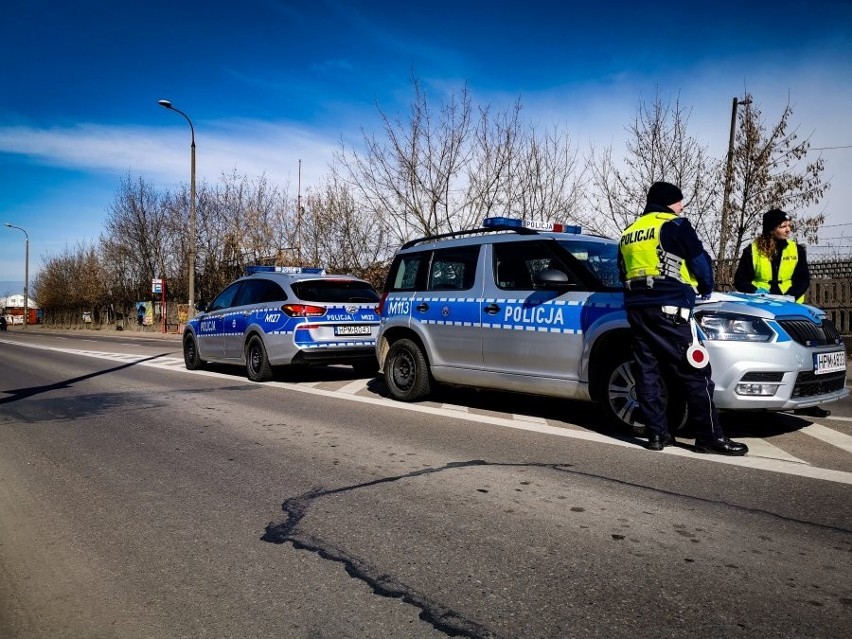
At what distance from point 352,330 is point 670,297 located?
5.59 metres

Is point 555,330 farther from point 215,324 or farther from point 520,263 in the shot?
point 215,324

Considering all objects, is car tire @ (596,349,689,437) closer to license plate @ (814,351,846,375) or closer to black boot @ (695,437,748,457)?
black boot @ (695,437,748,457)

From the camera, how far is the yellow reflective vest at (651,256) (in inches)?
191

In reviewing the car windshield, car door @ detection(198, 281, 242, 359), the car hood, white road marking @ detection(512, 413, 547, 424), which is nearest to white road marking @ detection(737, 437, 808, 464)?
the car hood

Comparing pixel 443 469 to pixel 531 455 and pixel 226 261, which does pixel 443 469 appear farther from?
pixel 226 261

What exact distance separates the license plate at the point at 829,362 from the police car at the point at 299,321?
5.92m

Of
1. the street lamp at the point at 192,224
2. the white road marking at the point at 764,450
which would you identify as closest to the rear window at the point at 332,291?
the white road marking at the point at 764,450

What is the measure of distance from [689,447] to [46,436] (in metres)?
5.68

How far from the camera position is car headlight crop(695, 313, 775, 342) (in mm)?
5078

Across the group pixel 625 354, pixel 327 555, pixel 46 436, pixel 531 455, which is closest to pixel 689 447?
pixel 625 354

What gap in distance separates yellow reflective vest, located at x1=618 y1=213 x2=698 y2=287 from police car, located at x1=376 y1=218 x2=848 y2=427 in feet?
A: 1.80

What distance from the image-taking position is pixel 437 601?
103 inches

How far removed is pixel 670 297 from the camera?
190 inches

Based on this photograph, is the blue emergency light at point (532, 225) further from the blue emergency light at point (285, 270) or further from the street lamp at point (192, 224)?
the street lamp at point (192, 224)
